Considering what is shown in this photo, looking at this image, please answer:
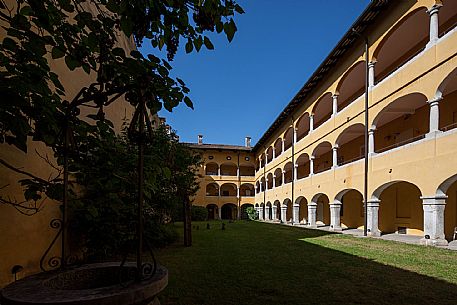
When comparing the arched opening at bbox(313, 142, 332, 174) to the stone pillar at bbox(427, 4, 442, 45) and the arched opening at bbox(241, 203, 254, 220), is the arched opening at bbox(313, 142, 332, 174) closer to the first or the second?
the stone pillar at bbox(427, 4, 442, 45)

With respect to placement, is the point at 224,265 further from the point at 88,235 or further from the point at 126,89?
the point at 126,89

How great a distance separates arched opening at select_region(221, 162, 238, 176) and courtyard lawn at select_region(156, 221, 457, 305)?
3340 centimetres

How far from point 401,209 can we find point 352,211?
464 cm

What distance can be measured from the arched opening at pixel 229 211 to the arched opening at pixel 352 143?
22.9 metres

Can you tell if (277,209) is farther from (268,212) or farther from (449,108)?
(449,108)

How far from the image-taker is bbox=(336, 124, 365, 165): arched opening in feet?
58.8

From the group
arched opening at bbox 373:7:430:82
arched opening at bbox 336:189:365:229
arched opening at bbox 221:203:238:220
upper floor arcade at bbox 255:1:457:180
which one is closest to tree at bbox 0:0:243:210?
upper floor arcade at bbox 255:1:457:180

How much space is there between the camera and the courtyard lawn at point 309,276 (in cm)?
478

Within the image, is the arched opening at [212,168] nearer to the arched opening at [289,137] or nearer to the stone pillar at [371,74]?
the arched opening at [289,137]

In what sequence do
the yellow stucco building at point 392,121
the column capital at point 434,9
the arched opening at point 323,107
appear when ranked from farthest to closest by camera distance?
the arched opening at point 323,107
the column capital at point 434,9
the yellow stucco building at point 392,121

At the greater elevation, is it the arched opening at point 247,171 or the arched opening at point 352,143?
the arched opening at point 352,143

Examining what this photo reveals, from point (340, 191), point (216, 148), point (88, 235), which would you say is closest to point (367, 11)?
point (340, 191)

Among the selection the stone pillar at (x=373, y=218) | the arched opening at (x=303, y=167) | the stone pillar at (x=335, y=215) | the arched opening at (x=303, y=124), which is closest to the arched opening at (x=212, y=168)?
the arched opening at (x=303, y=167)

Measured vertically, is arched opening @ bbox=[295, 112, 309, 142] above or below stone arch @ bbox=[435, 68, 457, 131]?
above
